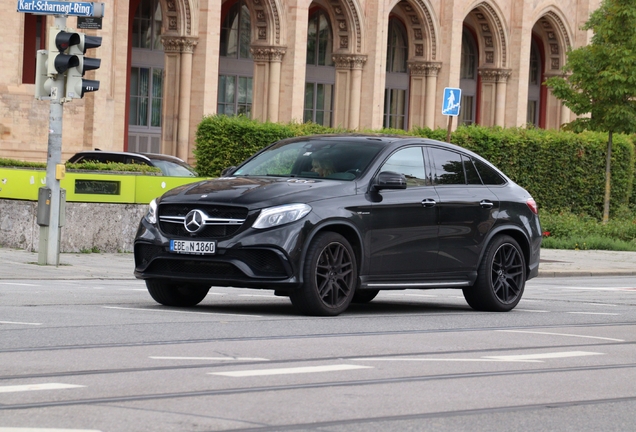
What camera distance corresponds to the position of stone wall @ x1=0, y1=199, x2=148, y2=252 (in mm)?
20766

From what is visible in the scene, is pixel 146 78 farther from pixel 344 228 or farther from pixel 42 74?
pixel 344 228

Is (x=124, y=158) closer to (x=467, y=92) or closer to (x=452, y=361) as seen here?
(x=452, y=361)

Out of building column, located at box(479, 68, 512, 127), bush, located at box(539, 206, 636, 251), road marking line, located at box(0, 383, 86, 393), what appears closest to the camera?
road marking line, located at box(0, 383, 86, 393)

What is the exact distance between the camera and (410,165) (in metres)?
12.7

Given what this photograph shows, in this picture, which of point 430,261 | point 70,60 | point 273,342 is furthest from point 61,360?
point 70,60

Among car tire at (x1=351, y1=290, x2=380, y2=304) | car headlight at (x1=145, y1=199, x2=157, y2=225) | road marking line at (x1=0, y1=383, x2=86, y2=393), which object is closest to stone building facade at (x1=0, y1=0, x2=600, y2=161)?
car tire at (x1=351, y1=290, x2=380, y2=304)

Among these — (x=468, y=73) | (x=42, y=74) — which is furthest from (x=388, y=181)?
(x=468, y=73)

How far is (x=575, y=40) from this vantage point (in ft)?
200

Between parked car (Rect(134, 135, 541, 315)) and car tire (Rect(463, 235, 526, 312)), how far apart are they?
0.01 m

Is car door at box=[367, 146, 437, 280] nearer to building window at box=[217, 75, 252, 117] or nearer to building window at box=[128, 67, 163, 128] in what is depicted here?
building window at box=[128, 67, 163, 128]

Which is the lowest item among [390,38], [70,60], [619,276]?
[619,276]

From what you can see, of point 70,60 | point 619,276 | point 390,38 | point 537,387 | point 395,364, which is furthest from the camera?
point 390,38

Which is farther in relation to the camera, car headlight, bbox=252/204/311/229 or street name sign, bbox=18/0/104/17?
street name sign, bbox=18/0/104/17

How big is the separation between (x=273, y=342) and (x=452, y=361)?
1.33 m
